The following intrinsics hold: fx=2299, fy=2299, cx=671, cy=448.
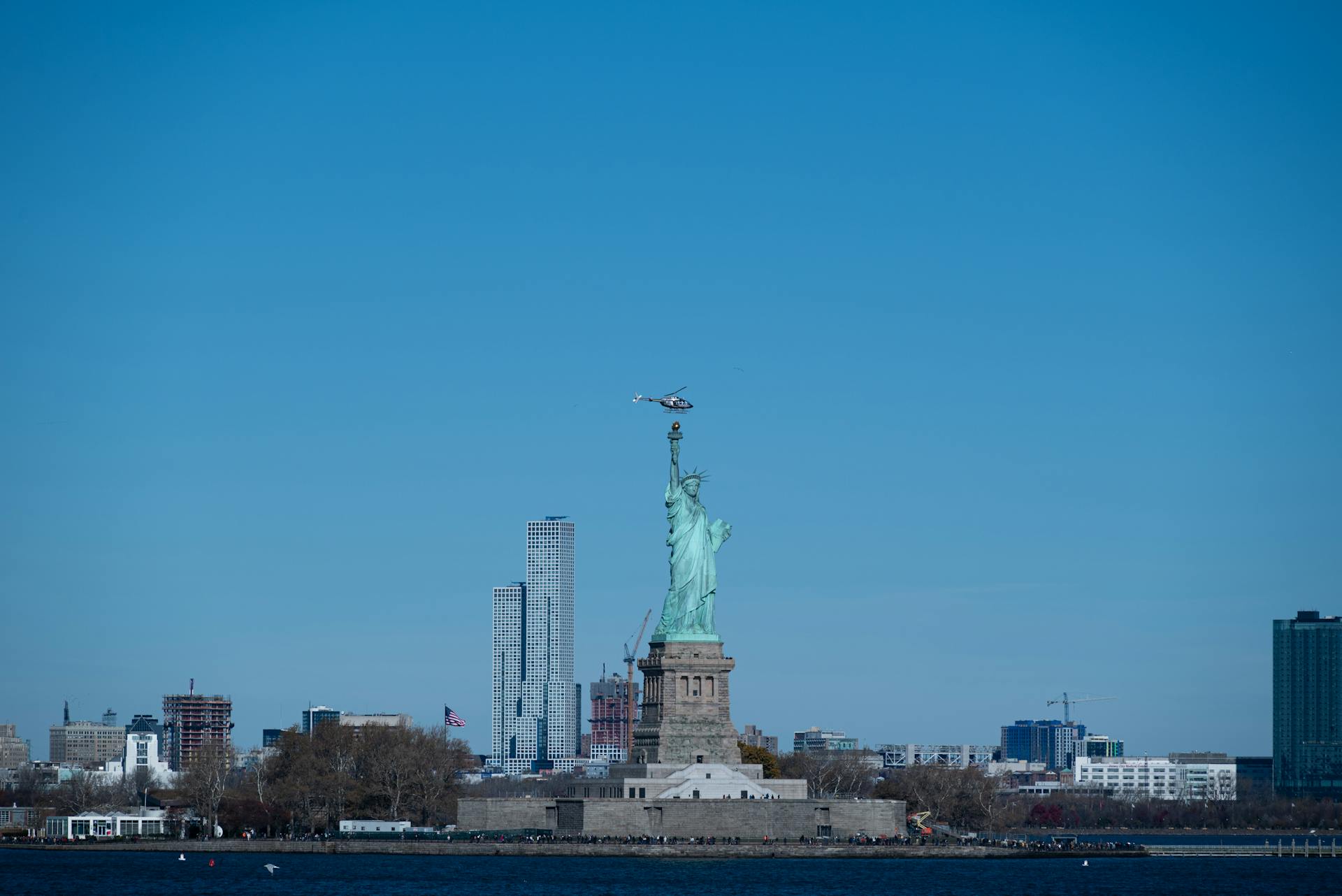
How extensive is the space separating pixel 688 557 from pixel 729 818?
15.0 meters

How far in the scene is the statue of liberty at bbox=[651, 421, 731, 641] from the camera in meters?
120

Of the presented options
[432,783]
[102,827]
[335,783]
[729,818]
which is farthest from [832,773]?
[102,827]

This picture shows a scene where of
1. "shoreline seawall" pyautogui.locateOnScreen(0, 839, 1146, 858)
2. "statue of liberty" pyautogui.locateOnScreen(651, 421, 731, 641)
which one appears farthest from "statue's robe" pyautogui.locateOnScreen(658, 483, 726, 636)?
Result: "shoreline seawall" pyautogui.locateOnScreen(0, 839, 1146, 858)

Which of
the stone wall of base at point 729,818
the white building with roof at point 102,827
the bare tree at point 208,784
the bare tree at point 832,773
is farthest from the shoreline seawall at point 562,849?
the bare tree at point 832,773

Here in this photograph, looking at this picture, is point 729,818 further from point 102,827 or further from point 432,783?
point 102,827

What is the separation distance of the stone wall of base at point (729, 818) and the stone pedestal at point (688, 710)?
387cm

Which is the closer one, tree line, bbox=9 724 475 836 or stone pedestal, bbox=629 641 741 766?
stone pedestal, bbox=629 641 741 766

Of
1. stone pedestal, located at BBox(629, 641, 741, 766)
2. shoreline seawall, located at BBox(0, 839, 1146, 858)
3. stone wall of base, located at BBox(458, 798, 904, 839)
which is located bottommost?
shoreline seawall, located at BBox(0, 839, 1146, 858)

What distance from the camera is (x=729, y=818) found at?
112 meters

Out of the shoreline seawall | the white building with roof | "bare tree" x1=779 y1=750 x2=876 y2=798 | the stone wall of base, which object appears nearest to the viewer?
the shoreline seawall

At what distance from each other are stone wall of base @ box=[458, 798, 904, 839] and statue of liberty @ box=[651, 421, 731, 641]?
1018 centimetres

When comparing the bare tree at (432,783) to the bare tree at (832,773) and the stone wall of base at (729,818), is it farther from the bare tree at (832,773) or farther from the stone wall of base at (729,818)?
the bare tree at (832,773)

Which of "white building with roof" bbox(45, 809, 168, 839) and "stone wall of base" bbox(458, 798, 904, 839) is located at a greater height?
"stone wall of base" bbox(458, 798, 904, 839)

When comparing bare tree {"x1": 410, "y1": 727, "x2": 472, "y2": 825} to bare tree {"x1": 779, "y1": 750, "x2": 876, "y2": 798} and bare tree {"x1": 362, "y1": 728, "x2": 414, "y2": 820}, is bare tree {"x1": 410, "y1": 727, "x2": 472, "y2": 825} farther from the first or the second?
bare tree {"x1": 779, "y1": 750, "x2": 876, "y2": 798}
